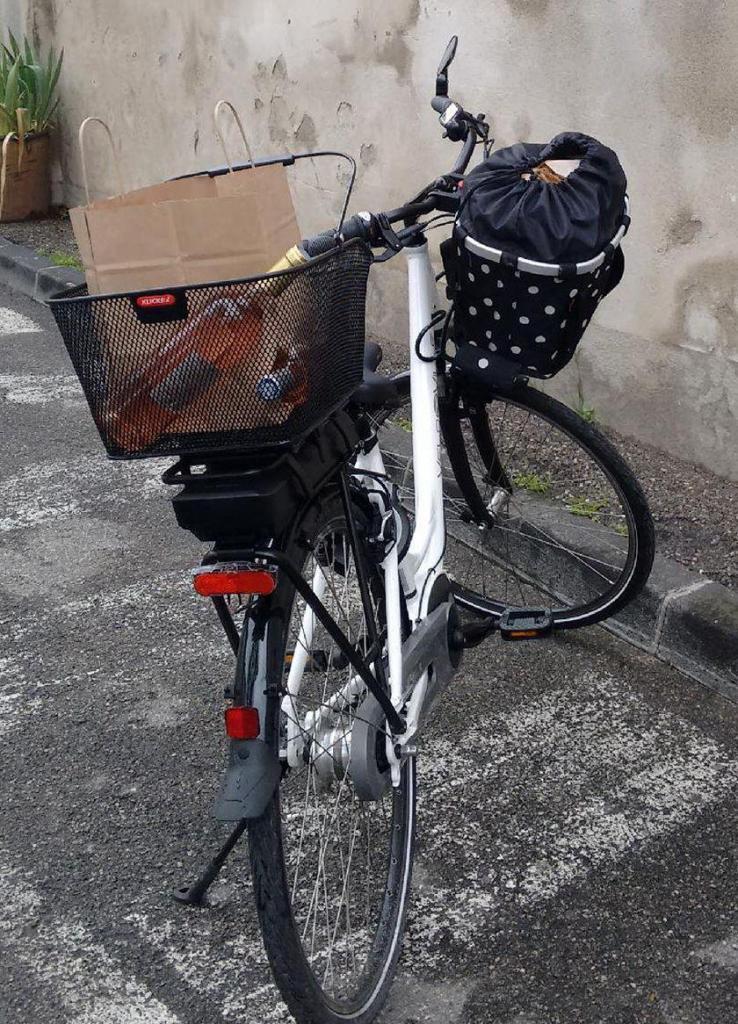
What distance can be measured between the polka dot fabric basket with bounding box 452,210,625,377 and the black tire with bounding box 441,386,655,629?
13.2 inches

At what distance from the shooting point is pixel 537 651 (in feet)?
11.3

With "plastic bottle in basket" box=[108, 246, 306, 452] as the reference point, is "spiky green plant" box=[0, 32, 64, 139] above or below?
below

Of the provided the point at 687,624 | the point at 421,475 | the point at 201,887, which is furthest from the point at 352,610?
the point at 687,624

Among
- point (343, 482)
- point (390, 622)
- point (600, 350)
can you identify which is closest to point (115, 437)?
point (343, 482)

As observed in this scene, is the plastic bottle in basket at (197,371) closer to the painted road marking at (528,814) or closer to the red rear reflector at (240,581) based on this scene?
the red rear reflector at (240,581)

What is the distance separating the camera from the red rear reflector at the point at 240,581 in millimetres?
1897

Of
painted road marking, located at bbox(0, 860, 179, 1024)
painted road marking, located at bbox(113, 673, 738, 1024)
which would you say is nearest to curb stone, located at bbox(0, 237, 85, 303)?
painted road marking, located at bbox(113, 673, 738, 1024)

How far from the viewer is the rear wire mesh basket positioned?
5.75 feet

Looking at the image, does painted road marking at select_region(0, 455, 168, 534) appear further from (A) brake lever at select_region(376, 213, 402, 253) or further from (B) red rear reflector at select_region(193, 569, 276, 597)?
(B) red rear reflector at select_region(193, 569, 276, 597)

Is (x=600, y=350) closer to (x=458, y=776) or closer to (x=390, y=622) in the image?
(x=458, y=776)

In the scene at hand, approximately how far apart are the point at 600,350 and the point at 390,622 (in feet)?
7.83

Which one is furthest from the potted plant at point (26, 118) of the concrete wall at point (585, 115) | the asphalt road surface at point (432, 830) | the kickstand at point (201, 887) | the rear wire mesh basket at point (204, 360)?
the rear wire mesh basket at point (204, 360)

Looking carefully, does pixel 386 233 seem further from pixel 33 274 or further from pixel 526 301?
pixel 33 274

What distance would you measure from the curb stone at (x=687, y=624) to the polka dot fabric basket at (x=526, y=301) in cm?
94
